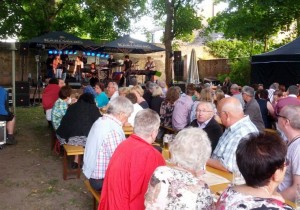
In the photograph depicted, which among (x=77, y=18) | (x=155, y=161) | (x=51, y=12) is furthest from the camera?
(x=77, y=18)

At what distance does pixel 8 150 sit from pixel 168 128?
3190mm

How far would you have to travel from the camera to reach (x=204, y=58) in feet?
77.2

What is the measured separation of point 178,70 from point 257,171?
56.6ft

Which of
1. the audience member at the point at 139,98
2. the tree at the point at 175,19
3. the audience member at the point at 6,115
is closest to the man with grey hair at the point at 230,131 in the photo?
the audience member at the point at 139,98

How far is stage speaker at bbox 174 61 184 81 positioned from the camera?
18.2 metres

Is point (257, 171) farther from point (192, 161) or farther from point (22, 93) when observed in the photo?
point (22, 93)

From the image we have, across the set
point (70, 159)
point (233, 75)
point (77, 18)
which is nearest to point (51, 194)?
point (70, 159)

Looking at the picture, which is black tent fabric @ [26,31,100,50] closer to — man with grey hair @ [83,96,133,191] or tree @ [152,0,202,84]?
tree @ [152,0,202,84]

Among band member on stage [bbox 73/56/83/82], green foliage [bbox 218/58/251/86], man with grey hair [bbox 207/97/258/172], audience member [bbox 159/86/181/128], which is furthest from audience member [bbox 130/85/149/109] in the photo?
green foliage [bbox 218/58/251/86]

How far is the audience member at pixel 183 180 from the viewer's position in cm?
188

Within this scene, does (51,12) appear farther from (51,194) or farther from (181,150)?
(181,150)

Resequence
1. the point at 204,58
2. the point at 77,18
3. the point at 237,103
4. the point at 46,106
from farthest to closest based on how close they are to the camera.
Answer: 1. the point at 204,58
2. the point at 77,18
3. the point at 46,106
4. the point at 237,103

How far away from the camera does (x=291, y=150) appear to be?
2662 millimetres

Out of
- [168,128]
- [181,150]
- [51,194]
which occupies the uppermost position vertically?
[181,150]
